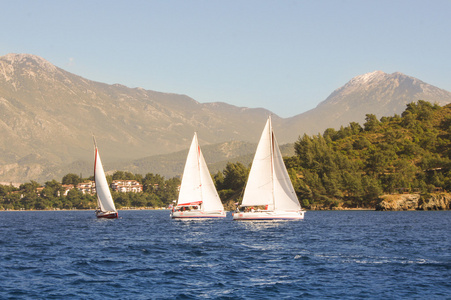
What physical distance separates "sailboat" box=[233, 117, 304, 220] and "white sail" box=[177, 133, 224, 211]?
1416cm

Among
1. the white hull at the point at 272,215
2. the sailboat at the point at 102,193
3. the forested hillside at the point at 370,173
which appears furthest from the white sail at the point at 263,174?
the forested hillside at the point at 370,173

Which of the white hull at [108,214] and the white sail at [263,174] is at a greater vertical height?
the white sail at [263,174]

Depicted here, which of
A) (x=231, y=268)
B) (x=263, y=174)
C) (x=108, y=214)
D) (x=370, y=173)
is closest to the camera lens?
(x=231, y=268)

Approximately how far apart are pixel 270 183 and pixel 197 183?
18067mm

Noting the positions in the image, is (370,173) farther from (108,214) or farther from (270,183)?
(270,183)

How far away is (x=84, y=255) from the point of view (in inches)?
1871

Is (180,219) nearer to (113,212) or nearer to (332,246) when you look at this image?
(113,212)

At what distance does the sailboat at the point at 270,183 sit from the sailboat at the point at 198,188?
542 inches

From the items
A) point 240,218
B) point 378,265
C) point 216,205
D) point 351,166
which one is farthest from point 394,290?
point 351,166

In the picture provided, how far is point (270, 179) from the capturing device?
87500 mm

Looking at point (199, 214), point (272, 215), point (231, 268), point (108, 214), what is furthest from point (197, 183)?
point (231, 268)

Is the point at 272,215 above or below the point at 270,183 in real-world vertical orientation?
below

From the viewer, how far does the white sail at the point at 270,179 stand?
87.1 meters

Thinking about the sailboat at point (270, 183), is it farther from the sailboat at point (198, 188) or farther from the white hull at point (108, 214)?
the white hull at point (108, 214)
